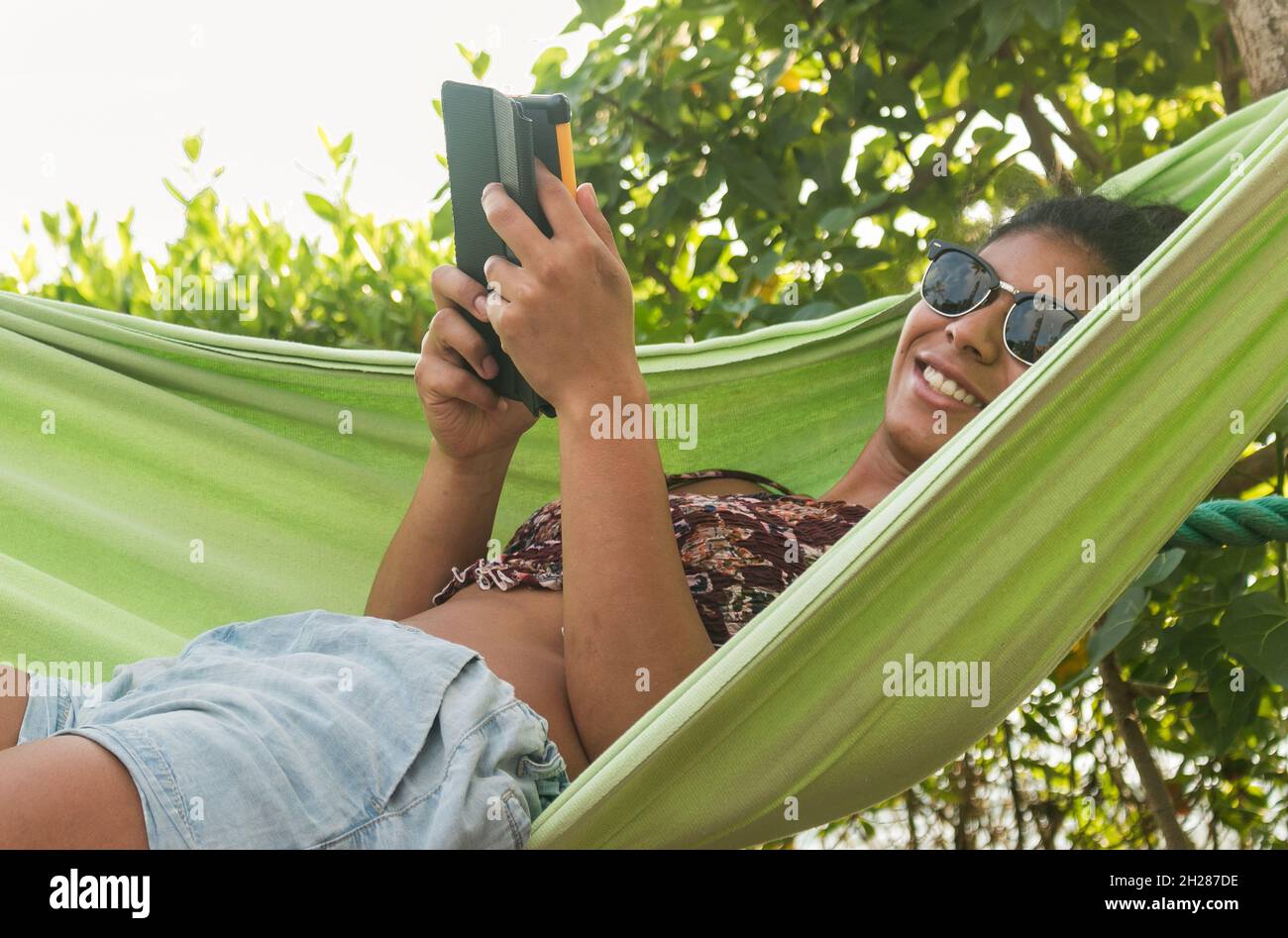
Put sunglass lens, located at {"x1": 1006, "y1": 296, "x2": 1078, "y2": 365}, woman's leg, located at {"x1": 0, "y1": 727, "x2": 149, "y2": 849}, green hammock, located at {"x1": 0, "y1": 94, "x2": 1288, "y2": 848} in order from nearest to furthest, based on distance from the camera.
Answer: woman's leg, located at {"x1": 0, "y1": 727, "x2": 149, "y2": 849} → green hammock, located at {"x1": 0, "y1": 94, "x2": 1288, "y2": 848} → sunglass lens, located at {"x1": 1006, "y1": 296, "x2": 1078, "y2": 365}

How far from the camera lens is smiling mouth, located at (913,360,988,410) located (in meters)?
1.45

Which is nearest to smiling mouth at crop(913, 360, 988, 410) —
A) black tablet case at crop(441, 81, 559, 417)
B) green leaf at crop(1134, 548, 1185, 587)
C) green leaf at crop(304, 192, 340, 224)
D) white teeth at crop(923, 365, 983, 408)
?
white teeth at crop(923, 365, 983, 408)

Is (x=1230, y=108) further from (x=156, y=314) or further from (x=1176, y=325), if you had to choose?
(x=156, y=314)

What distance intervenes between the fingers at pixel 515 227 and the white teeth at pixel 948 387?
0.61m

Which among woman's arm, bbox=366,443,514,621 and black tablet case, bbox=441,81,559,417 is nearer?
black tablet case, bbox=441,81,559,417

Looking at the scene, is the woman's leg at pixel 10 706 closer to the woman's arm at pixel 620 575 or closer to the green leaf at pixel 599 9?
the woman's arm at pixel 620 575

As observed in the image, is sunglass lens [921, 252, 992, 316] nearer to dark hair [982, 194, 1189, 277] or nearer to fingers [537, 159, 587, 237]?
dark hair [982, 194, 1189, 277]

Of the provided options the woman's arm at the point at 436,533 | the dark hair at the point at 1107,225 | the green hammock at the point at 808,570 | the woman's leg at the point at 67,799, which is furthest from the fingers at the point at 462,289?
the dark hair at the point at 1107,225

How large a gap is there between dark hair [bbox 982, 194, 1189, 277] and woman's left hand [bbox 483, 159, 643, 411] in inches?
27.4

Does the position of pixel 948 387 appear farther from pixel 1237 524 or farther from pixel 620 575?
pixel 620 575

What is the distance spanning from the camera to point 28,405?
5.11 feet
